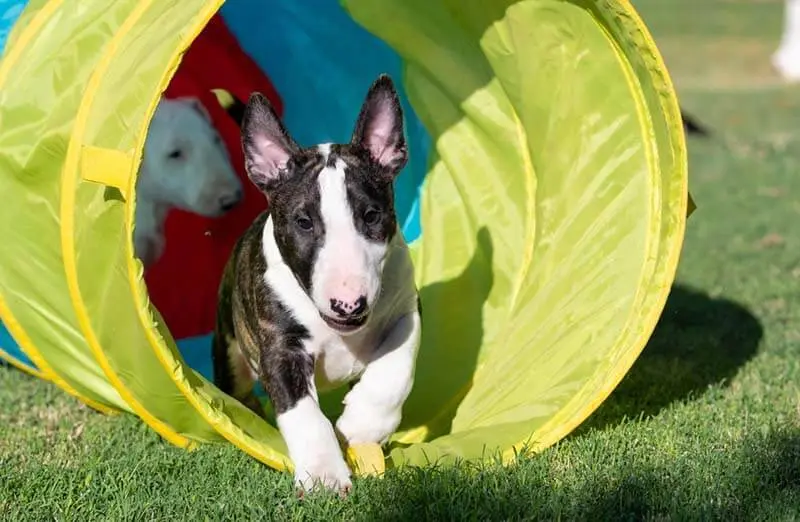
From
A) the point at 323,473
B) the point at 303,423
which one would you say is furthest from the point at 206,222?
the point at 323,473

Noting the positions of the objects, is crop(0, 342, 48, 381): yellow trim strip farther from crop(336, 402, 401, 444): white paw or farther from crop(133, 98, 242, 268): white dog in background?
crop(336, 402, 401, 444): white paw

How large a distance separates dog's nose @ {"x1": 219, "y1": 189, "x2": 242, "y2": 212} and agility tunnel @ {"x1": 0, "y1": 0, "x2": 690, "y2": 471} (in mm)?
449

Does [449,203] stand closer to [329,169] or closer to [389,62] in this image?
[389,62]

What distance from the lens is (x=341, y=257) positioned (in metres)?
4.00

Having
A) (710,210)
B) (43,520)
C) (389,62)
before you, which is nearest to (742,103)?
(710,210)

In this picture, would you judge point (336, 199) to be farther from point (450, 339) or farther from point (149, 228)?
point (149, 228)

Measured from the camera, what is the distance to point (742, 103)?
17547 millimetres

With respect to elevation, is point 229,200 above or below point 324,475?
below

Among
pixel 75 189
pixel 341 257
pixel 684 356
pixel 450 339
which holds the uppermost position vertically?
pixel 75 189

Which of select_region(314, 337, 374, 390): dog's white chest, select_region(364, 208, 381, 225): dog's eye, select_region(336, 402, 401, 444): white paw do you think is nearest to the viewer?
select_region(364, 208, 381, 225): dog's eye

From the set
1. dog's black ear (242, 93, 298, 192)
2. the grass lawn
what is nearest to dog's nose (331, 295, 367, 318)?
the grass lawn

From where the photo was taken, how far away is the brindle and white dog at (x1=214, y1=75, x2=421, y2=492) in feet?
13.2

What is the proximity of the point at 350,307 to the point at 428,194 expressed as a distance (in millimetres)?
2551

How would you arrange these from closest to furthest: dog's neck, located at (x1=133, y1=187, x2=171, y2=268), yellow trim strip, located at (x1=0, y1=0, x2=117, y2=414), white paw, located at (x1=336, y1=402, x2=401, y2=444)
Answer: white paw, located at (x1=336, y1=402, x2=401, y2=444) < yellow trim strip, located at (x1=0, y1=0, x2=117, y2=414) < dog's neck, located at (x1=133, y1=187, x2=171, y2=268)
